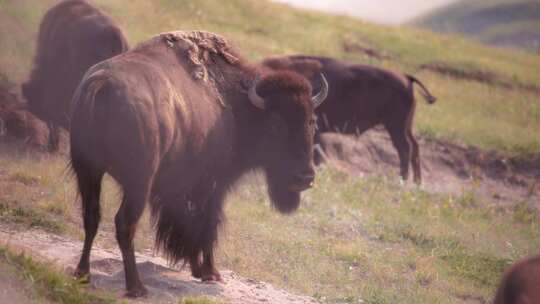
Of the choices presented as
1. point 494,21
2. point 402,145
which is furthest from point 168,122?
point 494,21

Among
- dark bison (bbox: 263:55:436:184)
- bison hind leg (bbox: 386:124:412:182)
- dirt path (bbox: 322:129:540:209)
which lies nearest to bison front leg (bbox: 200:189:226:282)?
dirt path (bbox: 322:129:540:209)

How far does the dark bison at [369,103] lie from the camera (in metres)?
13.7

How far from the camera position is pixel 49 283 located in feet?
17.7

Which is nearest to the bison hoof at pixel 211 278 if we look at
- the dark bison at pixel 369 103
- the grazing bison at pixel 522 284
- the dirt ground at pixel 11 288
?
the dirt ground at pixel 11 288

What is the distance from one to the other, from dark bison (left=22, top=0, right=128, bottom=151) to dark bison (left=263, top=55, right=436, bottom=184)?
13.4 ft

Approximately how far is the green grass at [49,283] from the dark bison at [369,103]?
8.51 meters

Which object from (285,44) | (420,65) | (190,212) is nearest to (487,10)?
(420,65)

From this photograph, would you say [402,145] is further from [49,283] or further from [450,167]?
[49,283]

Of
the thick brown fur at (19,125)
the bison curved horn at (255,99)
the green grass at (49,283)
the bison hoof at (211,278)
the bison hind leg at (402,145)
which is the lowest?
the bison hind leg at (402,145)

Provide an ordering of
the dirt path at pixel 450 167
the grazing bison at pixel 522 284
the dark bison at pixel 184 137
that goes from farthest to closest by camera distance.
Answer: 1. the dirt path at pixel 450 167
2. the dark bison at pixel 184 137
3. the grazing bison at pixel 522 284

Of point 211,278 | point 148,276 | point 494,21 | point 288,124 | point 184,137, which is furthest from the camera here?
point 494,21

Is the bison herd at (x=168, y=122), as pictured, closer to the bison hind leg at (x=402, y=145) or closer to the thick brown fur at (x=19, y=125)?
the thick brown fur at (x=19, y=125)

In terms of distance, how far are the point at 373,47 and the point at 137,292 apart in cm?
1549

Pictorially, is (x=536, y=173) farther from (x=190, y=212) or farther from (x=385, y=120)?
(x=190, y=212)
